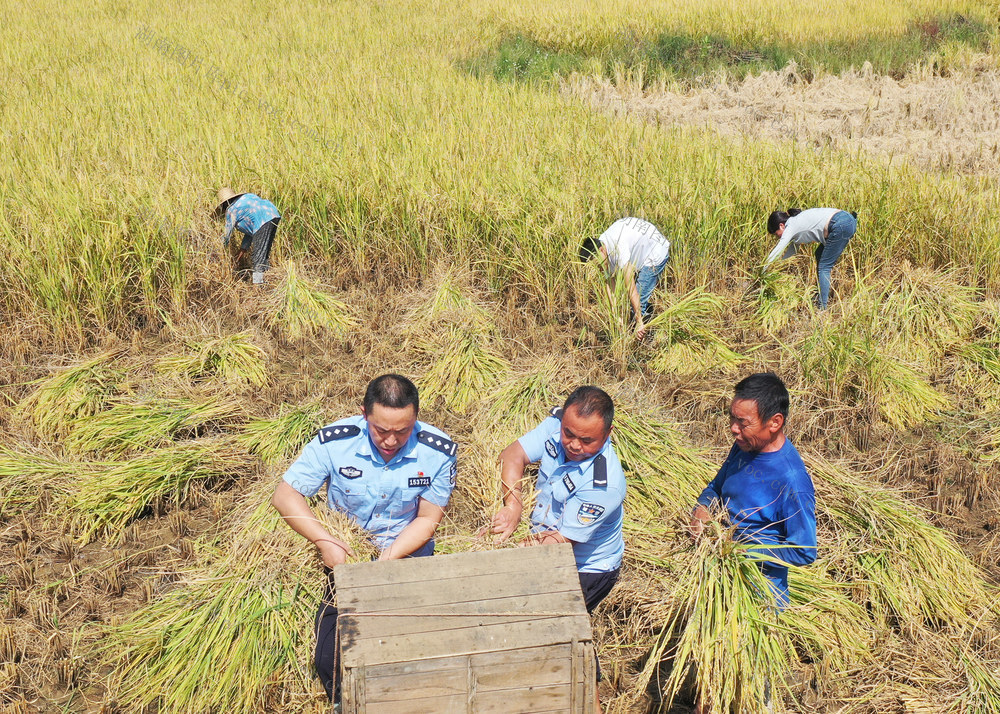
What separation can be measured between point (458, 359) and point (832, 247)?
A: 2.56 meters

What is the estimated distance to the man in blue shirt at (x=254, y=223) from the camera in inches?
211

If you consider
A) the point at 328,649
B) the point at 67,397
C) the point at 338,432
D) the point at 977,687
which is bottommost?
the point at 977,687

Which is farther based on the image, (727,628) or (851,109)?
(851,109)

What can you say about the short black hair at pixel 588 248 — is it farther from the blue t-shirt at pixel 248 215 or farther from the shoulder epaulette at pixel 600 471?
the shoulder epaulette at pixel 600 471

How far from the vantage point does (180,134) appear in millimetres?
6762

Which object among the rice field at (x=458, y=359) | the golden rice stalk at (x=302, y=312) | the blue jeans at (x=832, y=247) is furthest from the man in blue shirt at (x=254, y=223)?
the blue jeans at (x=832, y=247)

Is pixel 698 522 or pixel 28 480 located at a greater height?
pixel 698 522

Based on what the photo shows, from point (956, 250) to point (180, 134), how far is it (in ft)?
19.3

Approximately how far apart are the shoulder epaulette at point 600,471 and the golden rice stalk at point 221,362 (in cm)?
262

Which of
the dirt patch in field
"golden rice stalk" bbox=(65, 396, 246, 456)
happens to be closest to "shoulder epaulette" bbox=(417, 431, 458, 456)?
"golden rice stalk" bbox=(65, 396, 246, 456)

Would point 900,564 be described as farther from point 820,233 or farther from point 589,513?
point 820,233

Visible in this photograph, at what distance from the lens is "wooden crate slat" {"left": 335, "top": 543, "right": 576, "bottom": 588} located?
223cm

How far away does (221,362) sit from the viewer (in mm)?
4738

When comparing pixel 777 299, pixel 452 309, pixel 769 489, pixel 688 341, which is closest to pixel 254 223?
pixel 452 309
